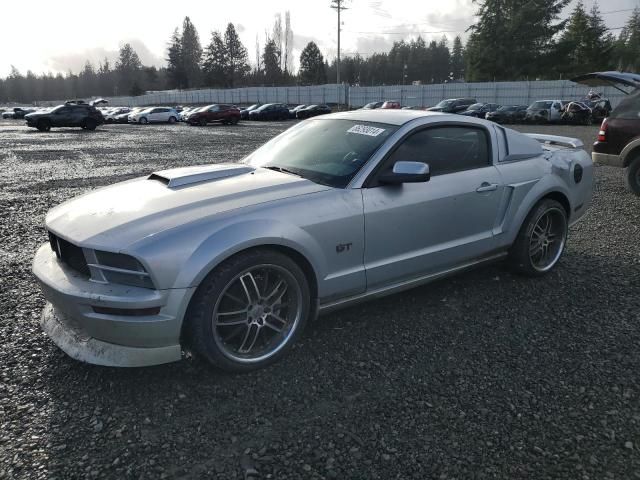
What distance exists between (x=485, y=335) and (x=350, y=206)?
1.34m

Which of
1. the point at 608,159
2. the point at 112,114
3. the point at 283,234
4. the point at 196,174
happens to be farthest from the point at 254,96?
the point at 283,234

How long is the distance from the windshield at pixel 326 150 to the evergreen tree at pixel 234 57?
4329 inches

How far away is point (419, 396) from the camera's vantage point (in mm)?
2697

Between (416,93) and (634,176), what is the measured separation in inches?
1776

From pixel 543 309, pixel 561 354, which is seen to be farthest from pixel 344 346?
pixel 543 309

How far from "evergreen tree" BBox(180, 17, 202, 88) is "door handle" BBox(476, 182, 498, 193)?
112 m

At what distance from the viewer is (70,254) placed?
288cm

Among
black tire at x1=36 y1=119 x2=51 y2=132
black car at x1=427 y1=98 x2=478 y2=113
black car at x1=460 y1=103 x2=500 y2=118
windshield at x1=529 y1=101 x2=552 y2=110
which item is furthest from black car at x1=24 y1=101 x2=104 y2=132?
windshield at x1=529 y1=101 x2=552 y2=110

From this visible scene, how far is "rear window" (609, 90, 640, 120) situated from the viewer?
7707 mm

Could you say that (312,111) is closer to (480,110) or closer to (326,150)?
(480,110)

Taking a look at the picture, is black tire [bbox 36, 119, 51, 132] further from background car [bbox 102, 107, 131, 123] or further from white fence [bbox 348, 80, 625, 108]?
white fence [bbox 348, 80, 625, 108]

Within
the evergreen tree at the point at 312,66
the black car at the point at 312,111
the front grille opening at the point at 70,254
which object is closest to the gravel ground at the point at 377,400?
the front grille opening at the point at 70,254

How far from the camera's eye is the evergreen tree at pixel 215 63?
106 m

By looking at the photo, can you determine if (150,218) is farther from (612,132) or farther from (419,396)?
(612,132)
